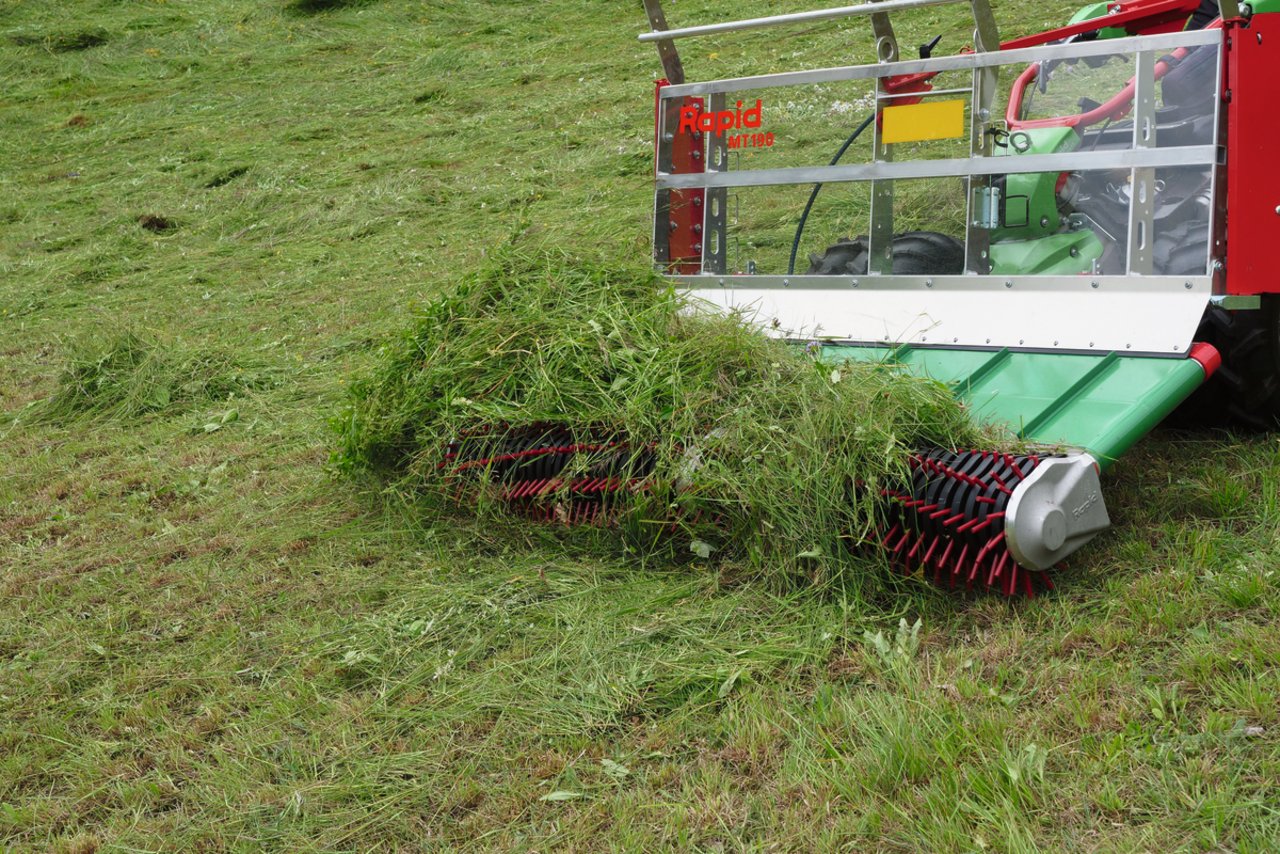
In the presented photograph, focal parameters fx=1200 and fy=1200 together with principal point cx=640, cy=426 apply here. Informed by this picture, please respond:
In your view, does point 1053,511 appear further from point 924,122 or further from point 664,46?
point 664,46

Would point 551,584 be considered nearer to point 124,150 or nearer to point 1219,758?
point 1219,758

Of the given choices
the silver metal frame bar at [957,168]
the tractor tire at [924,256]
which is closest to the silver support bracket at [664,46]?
the silver metal frame bar at [957,168]

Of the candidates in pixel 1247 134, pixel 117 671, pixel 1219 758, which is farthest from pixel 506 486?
pixel 1247 134

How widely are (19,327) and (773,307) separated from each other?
5.70 m

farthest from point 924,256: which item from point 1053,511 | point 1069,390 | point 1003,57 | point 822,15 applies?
point 1053,511

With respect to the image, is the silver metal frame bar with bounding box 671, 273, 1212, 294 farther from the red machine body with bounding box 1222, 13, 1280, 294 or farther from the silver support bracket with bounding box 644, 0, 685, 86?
the silver support bracket with bounding box 644, 0, 685, 86

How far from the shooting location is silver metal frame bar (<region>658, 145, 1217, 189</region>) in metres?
3.39

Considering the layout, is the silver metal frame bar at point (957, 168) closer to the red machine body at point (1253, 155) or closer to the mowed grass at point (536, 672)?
the red machine body at point (1253, 155)

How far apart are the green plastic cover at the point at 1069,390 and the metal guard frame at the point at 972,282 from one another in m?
0.08

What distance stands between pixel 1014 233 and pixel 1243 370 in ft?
2.60

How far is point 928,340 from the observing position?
3695 millimetres

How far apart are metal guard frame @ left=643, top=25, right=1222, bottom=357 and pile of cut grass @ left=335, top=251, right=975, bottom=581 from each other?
0.29 meters

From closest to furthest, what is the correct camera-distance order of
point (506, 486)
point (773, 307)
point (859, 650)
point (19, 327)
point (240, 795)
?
point (240, 795)
point (859, 650)
point (506, 486)
point (773, 307)
point (19, 327)

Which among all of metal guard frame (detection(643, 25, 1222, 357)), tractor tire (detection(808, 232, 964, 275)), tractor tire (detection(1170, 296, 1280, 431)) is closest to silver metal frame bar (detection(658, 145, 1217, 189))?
metal guard frame (detection(643, 25, 1222, 357))
